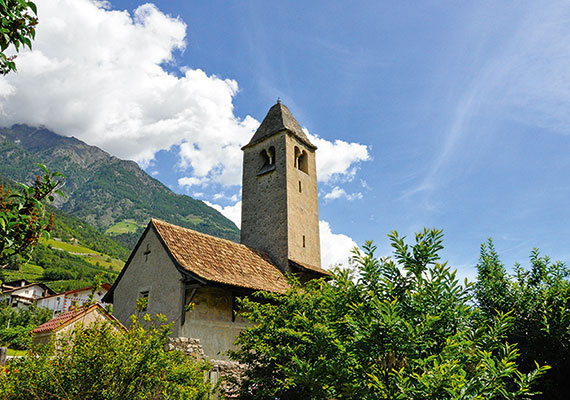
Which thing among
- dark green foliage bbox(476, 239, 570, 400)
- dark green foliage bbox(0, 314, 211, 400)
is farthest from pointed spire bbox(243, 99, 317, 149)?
dark green foliage bbox(0, 314, 211, 400)

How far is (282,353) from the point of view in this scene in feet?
27.0

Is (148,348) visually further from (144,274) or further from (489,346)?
(144,274)

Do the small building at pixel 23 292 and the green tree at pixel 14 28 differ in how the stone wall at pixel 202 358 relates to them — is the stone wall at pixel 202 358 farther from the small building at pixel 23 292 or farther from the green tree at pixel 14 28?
the small building at pixel 23 292

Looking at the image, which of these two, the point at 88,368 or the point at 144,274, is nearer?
the point at 88,368

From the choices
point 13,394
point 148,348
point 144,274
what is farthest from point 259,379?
point 144,274

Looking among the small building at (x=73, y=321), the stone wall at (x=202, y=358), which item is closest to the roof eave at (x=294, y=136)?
the small building at (x=73, y=321)

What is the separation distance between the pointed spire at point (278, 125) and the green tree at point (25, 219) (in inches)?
704

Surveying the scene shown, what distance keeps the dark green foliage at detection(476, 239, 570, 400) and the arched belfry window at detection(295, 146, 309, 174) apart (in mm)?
14947

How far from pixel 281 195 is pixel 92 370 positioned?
49.1ft

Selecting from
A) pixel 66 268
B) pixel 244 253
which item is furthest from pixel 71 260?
pixel 244 253

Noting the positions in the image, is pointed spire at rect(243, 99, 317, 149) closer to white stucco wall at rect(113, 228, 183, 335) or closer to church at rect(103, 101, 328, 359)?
church at rect(103, 101, 328, 359)

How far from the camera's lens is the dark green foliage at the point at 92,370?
525cm

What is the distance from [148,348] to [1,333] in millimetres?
30816

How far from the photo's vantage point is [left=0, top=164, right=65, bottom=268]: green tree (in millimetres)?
3433
